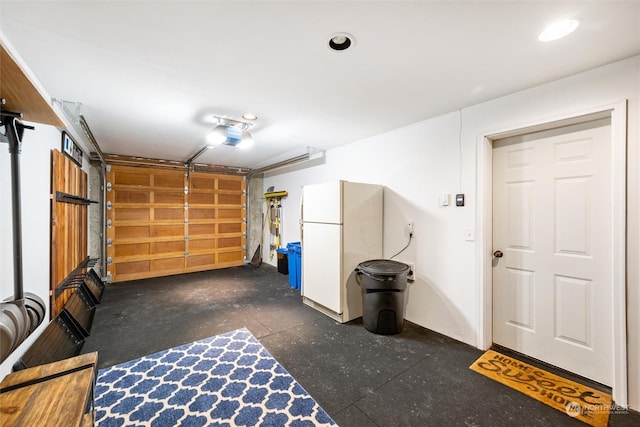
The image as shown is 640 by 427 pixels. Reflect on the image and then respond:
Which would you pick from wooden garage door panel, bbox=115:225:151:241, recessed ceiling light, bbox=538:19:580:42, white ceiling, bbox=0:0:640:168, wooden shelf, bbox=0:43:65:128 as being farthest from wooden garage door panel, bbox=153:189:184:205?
recessed ceiling light, bbox=538:19:580:42

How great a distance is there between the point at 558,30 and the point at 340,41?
4.45 ft

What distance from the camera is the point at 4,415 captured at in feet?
3.68

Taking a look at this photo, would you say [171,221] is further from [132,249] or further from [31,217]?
[31,217]

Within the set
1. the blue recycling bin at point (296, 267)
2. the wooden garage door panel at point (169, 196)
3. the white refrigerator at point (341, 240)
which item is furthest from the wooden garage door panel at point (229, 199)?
the white refrigerator at point (341, 240)

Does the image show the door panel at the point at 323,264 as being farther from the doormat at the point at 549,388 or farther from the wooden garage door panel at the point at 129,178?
the wooden garage door panel at the point at 129,178

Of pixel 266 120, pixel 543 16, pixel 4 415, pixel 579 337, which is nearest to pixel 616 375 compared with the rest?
pixel 579 337

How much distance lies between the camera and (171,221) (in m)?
5.80

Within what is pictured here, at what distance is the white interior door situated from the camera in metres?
2.12

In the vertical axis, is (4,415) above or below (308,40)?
below

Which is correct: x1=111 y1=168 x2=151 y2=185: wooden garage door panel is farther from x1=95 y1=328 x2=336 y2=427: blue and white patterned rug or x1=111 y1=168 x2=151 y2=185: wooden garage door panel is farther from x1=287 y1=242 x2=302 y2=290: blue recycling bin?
x1=95 y1=328 x2=336 y2=427: blue and white patterned rug

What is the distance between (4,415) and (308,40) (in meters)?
2.44

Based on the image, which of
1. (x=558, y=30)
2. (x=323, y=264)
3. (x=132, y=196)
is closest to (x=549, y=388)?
(x=323, y=264)

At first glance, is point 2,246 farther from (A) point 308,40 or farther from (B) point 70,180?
(A) point 308,40

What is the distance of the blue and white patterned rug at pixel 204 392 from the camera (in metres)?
1.77
